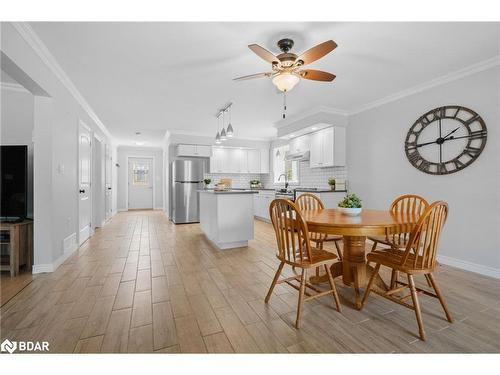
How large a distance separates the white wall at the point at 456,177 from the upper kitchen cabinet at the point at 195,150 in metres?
4.04

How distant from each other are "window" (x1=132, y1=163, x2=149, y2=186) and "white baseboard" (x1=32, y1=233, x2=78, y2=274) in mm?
6102

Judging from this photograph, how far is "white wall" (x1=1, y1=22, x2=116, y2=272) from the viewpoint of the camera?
7.08 feet

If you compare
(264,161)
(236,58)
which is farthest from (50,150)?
(264,161)

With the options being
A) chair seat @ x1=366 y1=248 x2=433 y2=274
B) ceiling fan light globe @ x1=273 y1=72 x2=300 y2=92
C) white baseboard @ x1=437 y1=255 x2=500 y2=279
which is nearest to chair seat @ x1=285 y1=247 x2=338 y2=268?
chair seat @ x1=366 y1=248 x2=433 y2=274

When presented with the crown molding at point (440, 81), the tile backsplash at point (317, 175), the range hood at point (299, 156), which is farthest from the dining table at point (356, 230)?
the range hood at point (299, 156)

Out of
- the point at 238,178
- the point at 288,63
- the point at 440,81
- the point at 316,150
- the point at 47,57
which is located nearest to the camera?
the point at 288,63

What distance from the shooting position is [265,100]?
402 centimetres

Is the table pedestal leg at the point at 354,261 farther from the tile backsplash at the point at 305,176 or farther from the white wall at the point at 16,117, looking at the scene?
the white wall at the point at 16,117

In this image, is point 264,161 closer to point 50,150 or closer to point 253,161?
point 253,161

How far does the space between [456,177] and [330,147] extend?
2.00 meters

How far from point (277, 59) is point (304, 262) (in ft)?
5.67

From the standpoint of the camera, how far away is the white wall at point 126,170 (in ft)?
29.5

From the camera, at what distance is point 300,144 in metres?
5.43
